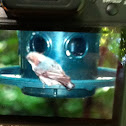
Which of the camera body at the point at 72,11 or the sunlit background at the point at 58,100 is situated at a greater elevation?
the camera body at the point at 72,11

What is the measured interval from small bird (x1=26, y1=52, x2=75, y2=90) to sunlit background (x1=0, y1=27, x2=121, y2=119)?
0.12 feet

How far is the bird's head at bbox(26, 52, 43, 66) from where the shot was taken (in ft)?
1.57

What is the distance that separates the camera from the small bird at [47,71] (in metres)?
0.48

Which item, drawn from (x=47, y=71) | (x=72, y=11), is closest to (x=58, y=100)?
(x=47, y=71)

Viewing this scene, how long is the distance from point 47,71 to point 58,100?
72mm

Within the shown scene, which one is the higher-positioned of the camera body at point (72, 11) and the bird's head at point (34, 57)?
the camera body at point (72, 11)

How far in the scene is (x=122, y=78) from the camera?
1.57 feet

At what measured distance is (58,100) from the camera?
0.49 metres

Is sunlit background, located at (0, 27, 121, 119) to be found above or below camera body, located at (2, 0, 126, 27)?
below

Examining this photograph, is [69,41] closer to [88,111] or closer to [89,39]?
[89,39]

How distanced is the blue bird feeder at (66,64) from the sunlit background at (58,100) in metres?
0.01

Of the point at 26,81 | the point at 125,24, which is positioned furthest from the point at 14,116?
the point at 125,24

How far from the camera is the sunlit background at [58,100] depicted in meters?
0.47

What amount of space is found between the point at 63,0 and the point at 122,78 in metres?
0.22
